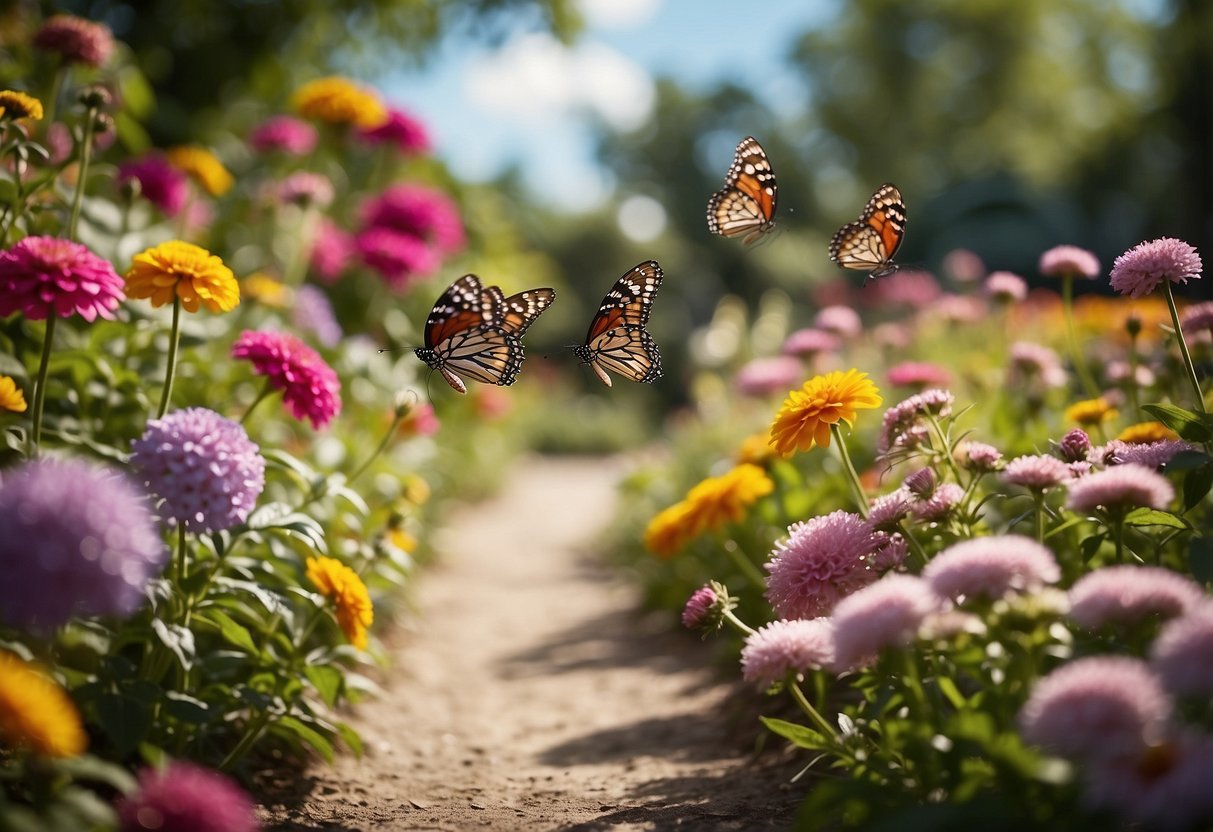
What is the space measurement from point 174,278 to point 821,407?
5.47 feet

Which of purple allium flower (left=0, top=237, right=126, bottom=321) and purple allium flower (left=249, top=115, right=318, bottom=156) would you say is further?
purple allium flower (left=249, top=115, right=318, bottom=156)

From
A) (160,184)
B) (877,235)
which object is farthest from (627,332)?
(160,184)

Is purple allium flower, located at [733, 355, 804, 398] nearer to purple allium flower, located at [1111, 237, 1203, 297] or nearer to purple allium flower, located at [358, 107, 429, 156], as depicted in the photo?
purple allium flower, located at [358, 107, 429, 156]

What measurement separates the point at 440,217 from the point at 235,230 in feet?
3.89

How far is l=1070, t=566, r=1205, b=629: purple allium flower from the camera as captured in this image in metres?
1.61

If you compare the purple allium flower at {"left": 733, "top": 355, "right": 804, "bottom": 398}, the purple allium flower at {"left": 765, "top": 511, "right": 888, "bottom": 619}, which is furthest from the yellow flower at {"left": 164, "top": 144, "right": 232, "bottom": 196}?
the purple allium flower at {"left": 765, "top": 511, "right": 888, "bottom": 619}

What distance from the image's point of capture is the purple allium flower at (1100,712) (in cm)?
143

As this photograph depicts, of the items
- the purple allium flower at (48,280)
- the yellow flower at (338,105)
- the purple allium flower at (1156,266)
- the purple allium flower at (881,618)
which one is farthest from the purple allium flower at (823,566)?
the yellow flower at (338,105)

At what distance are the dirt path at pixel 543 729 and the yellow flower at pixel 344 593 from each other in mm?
516

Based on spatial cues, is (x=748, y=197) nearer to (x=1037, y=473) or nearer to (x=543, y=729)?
(x=1037, y=473)

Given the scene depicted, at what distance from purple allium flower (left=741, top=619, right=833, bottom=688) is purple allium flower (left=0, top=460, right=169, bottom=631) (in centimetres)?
124

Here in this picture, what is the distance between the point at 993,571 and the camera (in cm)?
169

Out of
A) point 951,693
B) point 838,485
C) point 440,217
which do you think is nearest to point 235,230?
point 440,217

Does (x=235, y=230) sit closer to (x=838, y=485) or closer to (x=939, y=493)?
(x=838, y=485)
